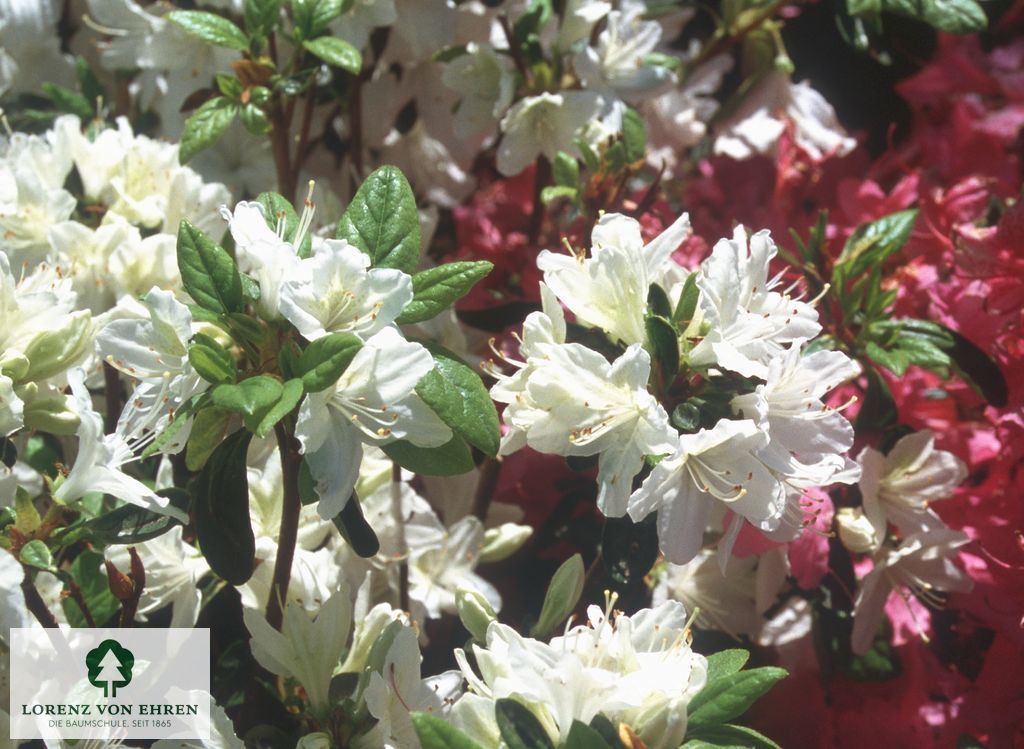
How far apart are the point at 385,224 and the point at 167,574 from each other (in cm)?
40

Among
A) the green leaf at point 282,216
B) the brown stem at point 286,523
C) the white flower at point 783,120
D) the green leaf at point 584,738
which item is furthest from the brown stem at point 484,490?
the white flower at point 783,120

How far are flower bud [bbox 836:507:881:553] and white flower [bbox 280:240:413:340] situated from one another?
55cm

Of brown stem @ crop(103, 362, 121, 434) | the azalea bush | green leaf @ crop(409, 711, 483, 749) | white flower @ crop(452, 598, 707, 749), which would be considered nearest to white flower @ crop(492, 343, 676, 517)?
the azalea bush

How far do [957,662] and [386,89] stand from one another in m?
1.04

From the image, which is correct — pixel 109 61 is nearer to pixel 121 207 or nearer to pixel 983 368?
pixel 121 207

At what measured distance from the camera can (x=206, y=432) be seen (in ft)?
2.81

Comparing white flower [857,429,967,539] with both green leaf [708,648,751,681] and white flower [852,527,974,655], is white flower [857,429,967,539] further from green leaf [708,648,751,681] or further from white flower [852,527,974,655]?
green leaf [708,648,751,681]

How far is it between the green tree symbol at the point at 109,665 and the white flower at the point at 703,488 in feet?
1.54

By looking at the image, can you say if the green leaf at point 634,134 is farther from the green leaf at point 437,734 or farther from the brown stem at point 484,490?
the green leaf at point 437,734

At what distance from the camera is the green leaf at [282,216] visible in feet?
3.01

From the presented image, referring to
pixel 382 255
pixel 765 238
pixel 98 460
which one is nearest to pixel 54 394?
pixel 98 460

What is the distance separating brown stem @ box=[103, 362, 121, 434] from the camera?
113cm

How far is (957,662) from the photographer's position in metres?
1.28

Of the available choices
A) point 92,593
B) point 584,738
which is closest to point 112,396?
point 92,593
